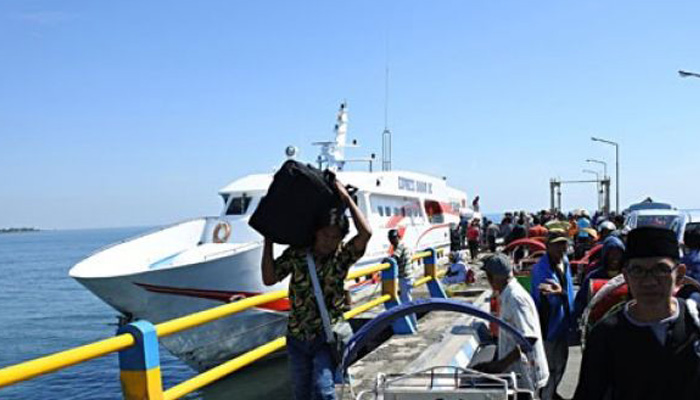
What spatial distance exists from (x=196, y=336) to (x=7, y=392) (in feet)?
23.0

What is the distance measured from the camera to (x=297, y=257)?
449 centimetres

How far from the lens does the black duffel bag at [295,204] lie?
4293mm

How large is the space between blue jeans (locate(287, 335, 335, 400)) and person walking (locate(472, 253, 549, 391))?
90 centimetres

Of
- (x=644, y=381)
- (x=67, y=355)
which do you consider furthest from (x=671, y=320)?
(x=67, y=355)

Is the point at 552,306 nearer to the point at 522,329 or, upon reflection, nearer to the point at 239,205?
the point at 522,329

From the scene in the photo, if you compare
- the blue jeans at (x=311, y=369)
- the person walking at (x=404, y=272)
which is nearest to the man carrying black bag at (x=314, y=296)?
the blue jeans at (x=311, y=369)

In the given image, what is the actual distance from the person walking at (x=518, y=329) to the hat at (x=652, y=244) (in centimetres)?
188

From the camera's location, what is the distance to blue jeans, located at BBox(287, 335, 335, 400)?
440cm

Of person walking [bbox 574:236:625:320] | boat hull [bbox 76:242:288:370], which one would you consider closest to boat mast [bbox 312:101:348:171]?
boat hull [bbox 76:242:288:370]

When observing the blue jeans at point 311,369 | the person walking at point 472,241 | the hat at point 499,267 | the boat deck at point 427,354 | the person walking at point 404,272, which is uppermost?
the hat at point 499,267

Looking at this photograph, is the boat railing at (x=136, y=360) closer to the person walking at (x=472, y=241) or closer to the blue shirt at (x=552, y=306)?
the blue shirt at (x=552, y=306)

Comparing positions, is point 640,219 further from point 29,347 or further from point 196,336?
point 29,347

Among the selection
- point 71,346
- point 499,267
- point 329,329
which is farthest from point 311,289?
point 71,346

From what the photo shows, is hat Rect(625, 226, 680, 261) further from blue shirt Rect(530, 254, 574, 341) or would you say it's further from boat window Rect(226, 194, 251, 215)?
boat window Rect(226, 194, 251, 215)
